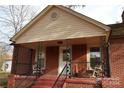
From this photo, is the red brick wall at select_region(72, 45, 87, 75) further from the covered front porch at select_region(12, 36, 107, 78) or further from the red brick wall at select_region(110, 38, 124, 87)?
the red brick wall at select_region(110, 38, 124, 87)

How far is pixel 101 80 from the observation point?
931cm

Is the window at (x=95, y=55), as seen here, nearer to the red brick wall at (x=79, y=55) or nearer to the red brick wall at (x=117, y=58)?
the red brick wall at (x=79, y=55)

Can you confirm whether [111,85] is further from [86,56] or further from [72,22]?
[72,22]

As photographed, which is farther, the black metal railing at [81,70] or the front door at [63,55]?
the front door at [63,55]

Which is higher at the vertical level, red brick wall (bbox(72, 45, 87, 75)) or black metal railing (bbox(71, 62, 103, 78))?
red brick wall (bbox(72, 45, 87, 75))

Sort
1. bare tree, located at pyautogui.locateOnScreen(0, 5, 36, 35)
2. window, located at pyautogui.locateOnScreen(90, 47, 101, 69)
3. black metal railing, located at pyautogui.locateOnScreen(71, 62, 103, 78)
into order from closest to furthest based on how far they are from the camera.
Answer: black metal railing, located at pyautogui.locateOnScreen(71, 62, 103, 78) < window, located at pyautogui.locateOnScreen(90, 47, 101, 69) < bare tree, located at pyautogui.locateOnScreen(0, 5, 36, 35)

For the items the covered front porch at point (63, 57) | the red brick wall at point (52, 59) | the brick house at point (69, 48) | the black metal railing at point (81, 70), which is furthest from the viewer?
the red brick wall at point (52, 59)

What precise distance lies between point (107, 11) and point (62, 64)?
7788mm

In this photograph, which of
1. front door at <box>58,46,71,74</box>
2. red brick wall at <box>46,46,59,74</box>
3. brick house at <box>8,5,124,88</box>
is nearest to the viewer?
brick house at <box>8,5,124,88</box>

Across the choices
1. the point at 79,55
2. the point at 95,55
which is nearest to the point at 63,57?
the point at 79,55

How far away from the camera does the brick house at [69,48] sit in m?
10.8

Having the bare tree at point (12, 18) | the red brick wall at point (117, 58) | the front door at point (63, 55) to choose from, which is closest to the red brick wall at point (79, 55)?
the front door at point (63, 55)

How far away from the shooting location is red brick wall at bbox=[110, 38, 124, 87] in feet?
38.2

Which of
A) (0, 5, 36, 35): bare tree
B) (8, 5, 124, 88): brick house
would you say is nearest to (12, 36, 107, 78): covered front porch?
(8, 5, 124, 88): brick house
